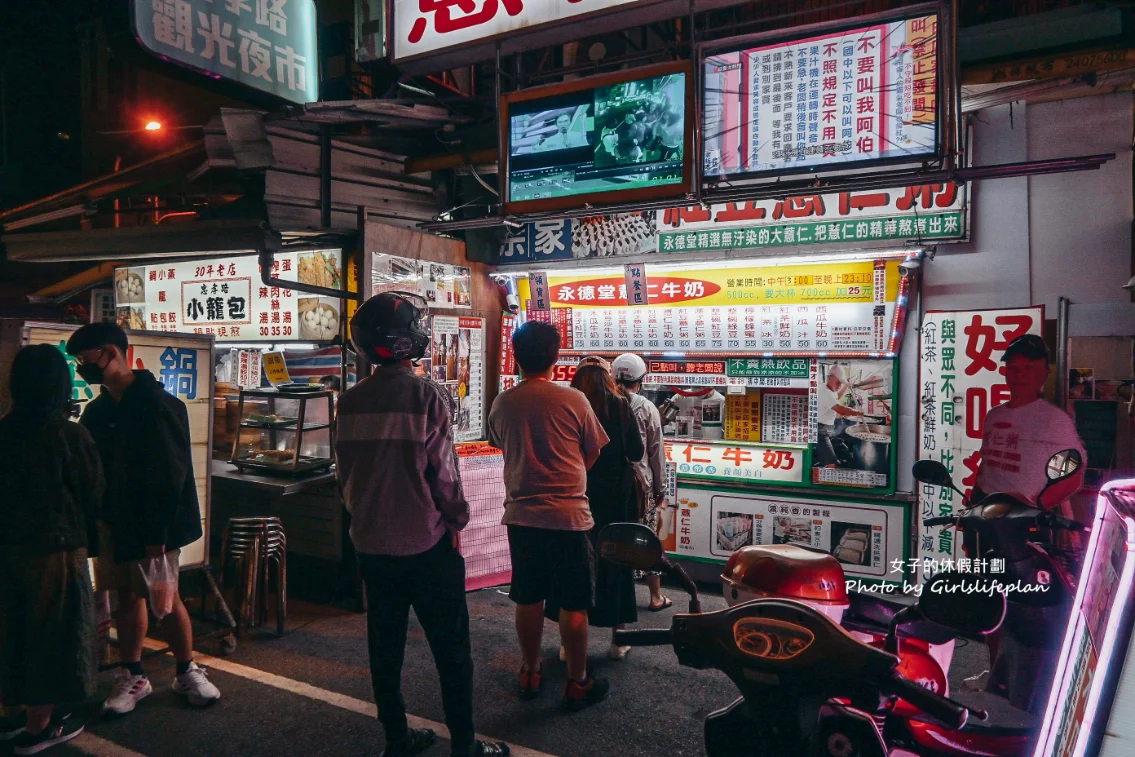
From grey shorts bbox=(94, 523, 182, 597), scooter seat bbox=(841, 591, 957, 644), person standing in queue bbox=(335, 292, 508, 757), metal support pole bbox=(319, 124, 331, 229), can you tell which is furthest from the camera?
metal support pole bbox=(319, 124, 331, 229)

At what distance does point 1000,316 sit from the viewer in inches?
215

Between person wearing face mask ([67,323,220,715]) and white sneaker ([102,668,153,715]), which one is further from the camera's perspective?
white sneaker ([102,668,153,715])

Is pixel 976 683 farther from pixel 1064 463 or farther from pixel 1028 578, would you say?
pixel 1064 463

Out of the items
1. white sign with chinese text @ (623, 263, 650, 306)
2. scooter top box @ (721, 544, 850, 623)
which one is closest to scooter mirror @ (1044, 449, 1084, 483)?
scooter top box @ (721, 544, 850, 623)

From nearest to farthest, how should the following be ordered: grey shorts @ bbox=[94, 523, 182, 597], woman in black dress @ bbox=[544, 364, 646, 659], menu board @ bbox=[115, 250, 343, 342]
Answer: grey shorts @ bbox=[94, 523, 182, 597], woman in black dress @ bbox=[544, 364, 646, 659], menu board @ bbox=[115, 250, 343, 342]

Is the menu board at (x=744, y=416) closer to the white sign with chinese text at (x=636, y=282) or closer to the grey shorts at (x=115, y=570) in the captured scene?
the white sign with chinese text at (x=636, y=282)

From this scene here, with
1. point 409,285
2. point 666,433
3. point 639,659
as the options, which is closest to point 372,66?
point 409,285

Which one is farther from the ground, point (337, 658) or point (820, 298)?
point (820, 298)

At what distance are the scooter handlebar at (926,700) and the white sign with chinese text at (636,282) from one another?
574 cm

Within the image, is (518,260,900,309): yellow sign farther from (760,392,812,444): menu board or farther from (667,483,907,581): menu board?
(667,483,907,581): menu board

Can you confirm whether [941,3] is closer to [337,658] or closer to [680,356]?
[680,356]

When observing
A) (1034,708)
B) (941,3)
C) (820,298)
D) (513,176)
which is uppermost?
(941,3)

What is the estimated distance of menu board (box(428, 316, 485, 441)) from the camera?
693 centimetres

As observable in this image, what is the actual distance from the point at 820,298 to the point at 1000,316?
1.49 meters
